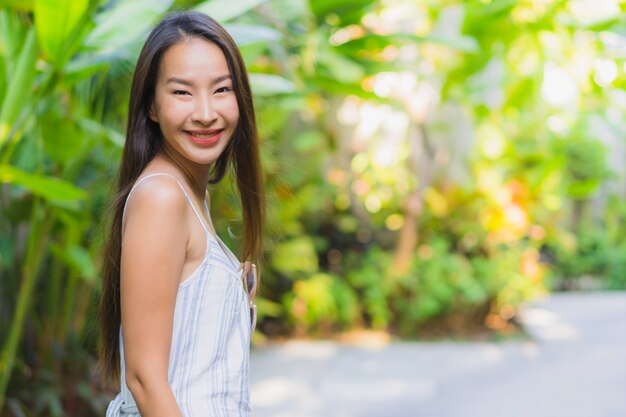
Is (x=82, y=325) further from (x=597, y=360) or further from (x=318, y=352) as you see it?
(x=597, y=360)

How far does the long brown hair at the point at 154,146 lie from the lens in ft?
4.38

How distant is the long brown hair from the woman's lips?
8cm

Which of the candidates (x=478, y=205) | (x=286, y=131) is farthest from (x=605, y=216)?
(x=286, y=131)

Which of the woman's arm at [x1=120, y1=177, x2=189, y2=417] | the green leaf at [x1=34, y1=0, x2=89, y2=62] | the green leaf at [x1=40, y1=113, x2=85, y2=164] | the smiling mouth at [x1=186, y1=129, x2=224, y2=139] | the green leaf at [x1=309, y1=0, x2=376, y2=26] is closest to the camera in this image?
the woman's arm at [x1=120, y1=177, x2=189, y2=417]

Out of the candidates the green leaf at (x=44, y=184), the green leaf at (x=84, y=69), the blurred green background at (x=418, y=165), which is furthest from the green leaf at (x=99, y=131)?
the blurred green background at (x=418, y=165)

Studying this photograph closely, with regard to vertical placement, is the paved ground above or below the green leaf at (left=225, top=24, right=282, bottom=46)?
below

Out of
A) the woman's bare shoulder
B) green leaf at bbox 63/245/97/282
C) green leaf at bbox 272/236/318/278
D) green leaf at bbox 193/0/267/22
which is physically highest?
green leaf at bbox 193/0/267/22

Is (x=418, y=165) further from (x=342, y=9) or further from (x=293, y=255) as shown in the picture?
(x=342, y=9)

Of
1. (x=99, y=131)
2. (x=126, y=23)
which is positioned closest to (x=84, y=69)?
(x=126, y=23)

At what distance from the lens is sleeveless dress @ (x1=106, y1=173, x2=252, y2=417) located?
128 centimetres

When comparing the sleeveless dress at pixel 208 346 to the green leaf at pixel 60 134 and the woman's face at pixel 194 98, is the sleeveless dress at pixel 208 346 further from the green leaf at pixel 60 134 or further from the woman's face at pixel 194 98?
the green leaf at pixel 60 134

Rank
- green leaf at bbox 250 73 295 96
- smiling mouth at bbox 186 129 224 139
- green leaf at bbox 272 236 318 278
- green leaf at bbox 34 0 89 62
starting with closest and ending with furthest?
smiling mouth at bbox 186 129 224 139
green leaf at bbox 34 0 89 62
green leaf at bbox 250 73 295 96
green leaf at bbox 272 236 318 278

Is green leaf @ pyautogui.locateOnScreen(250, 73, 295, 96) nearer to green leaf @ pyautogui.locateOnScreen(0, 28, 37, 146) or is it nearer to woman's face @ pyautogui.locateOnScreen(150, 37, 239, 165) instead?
green leaf @ pyautogui.locateOnScreen(0, 28, 37, 146)

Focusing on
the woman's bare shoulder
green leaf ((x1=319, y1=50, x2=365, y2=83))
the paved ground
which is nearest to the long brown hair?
the woman's bare shoulder
